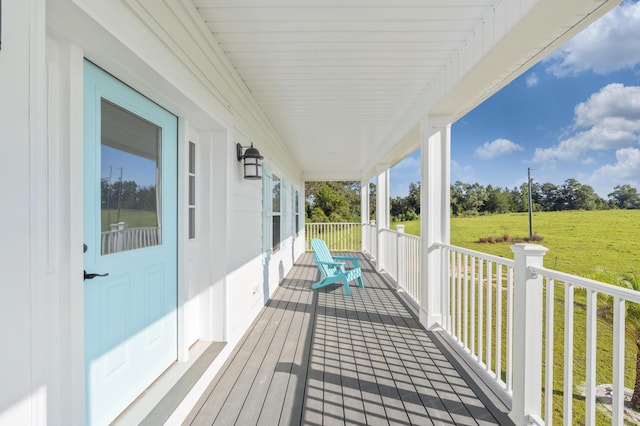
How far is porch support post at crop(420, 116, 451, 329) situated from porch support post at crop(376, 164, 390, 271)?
9.93 ft

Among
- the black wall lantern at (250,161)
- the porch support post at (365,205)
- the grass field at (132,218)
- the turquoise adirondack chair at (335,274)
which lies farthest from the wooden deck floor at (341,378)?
the porch support post at (365,205)

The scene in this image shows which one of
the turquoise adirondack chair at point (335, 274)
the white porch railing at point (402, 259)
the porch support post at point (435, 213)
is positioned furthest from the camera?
the turquoise adirondack chair at point (335, 274)

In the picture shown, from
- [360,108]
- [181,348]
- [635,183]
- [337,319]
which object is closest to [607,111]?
[635,183]

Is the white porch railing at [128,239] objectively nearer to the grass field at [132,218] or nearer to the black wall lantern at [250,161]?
the grass field at [132,218]

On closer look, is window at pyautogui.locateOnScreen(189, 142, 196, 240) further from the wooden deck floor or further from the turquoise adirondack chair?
the turquoise adirondack chair

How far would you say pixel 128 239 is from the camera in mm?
1687

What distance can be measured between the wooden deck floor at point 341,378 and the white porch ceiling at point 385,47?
2.32m

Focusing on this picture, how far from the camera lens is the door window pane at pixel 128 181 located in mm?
1529

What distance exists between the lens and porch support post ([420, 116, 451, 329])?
3.17 m

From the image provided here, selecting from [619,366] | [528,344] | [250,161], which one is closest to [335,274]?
[250,161]

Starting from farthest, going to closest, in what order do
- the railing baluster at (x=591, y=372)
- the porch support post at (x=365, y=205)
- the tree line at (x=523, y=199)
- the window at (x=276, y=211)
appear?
1. the tree line at (x=523, y=199)
2. the porch support post at (x=365, y=205)
3. the window at (x=276, y=211)
4. the railing baluster at (x=591, y=372)

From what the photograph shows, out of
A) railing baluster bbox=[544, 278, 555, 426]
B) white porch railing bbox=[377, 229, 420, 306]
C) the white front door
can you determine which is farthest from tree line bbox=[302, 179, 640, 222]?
the white front door

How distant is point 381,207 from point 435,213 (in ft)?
10.6

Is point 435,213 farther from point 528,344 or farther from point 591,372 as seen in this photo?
point 591,372
